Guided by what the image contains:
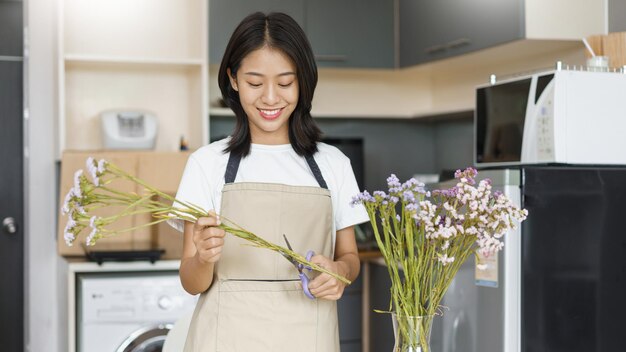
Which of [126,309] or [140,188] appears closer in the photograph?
[126,309]

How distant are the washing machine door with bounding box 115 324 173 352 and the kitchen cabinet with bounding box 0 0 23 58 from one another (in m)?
1.53

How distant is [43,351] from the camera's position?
3908 millimetres

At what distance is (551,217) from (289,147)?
0.82m

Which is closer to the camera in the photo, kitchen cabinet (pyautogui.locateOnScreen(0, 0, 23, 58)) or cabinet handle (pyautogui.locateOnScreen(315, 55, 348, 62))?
cabinet handle (pyautogui.locateOnScreen(315, 55, 348, 62))

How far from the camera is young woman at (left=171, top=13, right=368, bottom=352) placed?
148 centimetres

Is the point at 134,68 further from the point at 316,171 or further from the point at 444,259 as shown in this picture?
the point at 444,259

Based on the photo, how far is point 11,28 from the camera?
408 centimetres

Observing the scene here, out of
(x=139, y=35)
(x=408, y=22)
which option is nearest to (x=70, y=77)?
(x=139, y=35)

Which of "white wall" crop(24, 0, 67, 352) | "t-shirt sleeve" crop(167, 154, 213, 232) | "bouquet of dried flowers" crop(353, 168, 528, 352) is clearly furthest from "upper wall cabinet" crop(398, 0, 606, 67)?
"bouquet of dried flowers" crop(353, 168, 528, 352)

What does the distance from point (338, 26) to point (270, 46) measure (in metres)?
2.58

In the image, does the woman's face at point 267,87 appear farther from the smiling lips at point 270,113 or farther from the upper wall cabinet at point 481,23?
the upper wall cabinet at point 481,23

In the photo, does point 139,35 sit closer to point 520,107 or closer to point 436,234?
point 520,107

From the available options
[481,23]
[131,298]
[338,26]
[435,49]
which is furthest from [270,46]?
[338,26]

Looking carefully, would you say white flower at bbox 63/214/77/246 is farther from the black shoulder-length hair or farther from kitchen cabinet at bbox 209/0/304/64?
kitchen cabinet at bbox 209/0/304/64
